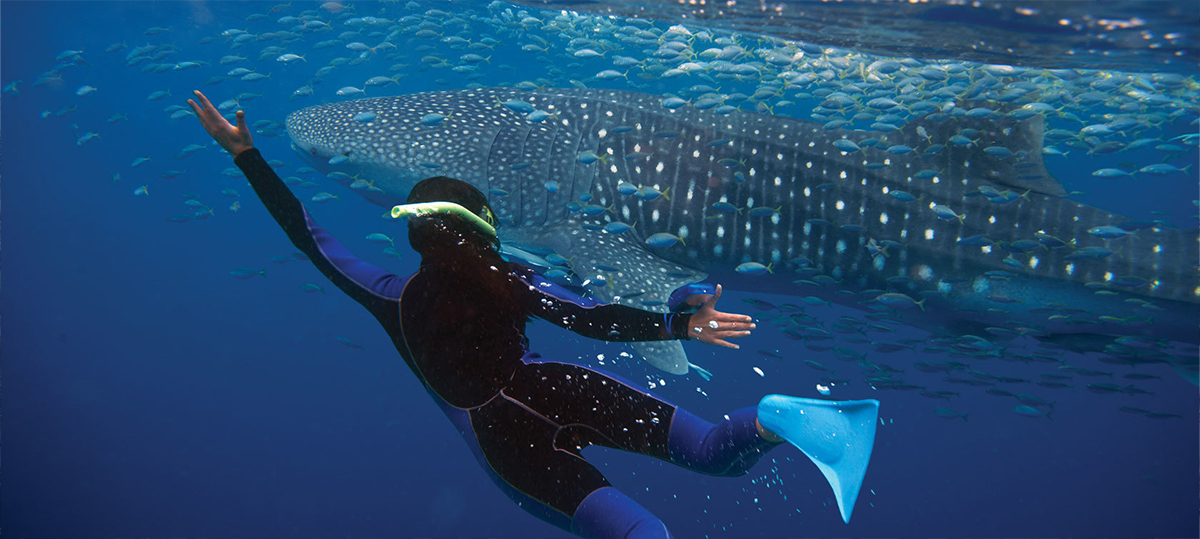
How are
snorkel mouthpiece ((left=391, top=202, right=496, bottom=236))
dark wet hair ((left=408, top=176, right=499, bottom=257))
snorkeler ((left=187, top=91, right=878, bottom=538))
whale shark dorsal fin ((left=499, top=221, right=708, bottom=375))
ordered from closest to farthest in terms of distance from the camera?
snorkel mouthpiece ((left=391, top=202, right=496, bottom=236)), dark wet hair ((left=408, top=176, right=499, bottom=257)), snorkeler ((left=187, top=91, right=878, bottom=538)), whale shark dorsal fin ((left=499, top=221, right=708, bottom=375))

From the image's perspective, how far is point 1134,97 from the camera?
12.1 metres

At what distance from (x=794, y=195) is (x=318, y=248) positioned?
14.0 feet

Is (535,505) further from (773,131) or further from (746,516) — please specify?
(746,516)

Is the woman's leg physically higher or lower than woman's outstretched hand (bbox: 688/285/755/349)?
lower

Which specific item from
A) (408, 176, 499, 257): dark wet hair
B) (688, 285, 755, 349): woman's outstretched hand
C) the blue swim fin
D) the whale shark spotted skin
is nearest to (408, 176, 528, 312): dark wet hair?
(408, 176, 499, 257): dark wet hair

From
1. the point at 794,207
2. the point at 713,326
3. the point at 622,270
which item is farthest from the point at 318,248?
the point at 794,207

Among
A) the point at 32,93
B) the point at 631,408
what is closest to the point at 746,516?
the point at 631,408

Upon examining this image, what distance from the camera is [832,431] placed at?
225 centimetres

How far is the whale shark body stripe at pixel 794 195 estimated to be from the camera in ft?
15.5

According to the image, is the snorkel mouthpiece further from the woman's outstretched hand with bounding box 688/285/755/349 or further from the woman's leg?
the woman's outstretched hand with bounding box 688/285/755/349

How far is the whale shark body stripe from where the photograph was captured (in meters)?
4.74

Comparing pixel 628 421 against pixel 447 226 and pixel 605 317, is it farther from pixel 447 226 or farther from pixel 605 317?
pixel 447 226

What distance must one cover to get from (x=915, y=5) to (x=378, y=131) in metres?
8.59

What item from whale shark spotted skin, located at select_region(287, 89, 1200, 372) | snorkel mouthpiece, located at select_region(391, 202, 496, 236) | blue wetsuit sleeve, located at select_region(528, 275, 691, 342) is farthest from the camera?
whale shark spotted skin, located at select_region(287, 89, 1200, 372)
